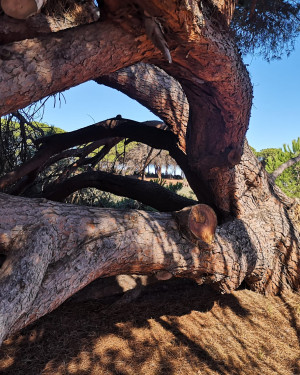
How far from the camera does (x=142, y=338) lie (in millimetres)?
3371

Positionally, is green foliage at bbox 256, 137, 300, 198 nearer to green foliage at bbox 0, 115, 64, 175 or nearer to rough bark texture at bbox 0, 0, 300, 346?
rough bark texture at bbox 0, 0, 300, 346

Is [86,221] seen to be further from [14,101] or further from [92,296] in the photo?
[92,296]

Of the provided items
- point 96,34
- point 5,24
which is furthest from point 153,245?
point 5,24

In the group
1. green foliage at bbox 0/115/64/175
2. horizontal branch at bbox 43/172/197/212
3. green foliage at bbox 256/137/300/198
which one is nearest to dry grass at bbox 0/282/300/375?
horizontal branch at bbox 43/172/197/212

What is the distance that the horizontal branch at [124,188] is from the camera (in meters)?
4.93

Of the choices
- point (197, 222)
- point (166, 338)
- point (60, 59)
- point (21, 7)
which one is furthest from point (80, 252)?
point (21, 7)

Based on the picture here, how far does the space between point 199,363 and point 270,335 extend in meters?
1.14

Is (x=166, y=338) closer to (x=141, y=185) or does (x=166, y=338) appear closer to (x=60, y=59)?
(x=141, y=185)

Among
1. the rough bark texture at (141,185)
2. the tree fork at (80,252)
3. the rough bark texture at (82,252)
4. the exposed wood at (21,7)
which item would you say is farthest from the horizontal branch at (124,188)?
the exposed wood at (21,7)

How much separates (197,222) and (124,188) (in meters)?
2.03

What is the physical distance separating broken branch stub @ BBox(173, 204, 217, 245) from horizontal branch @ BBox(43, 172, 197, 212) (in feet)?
5.26

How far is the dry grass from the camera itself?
2.93 metres

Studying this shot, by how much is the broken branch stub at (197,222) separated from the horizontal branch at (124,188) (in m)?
1.60

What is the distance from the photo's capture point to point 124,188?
16.4ft
